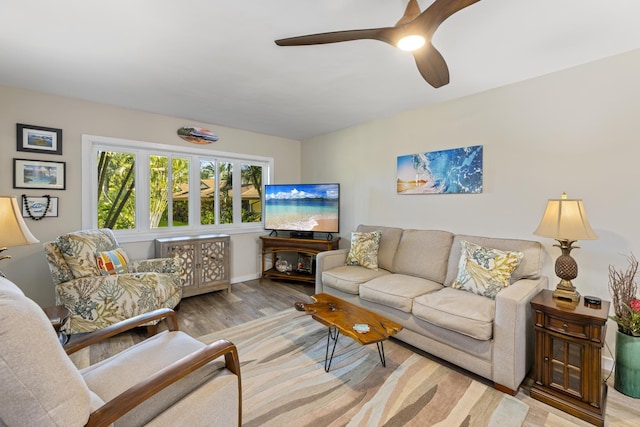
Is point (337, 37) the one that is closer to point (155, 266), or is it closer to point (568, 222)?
point (568, 222)

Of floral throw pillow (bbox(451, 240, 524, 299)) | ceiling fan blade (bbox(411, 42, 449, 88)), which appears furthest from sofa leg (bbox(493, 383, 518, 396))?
ceiling fan blade (bbox(411, 42, 449, 88))

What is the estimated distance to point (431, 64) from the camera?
69.7 inches

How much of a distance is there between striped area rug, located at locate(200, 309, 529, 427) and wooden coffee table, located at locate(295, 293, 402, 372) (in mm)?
152

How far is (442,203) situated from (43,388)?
329 centimetres

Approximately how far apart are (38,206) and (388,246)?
3.77m

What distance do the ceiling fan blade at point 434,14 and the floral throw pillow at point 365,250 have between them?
7.76ft

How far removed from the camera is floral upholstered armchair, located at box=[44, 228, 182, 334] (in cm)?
243

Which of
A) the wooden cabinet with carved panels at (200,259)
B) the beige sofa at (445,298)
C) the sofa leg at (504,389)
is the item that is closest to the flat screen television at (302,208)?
the beige sofa at (445,298)

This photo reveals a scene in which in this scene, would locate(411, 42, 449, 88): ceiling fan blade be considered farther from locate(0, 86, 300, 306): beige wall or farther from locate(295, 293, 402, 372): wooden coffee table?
locate(0, 86, 300, 306): beige wall

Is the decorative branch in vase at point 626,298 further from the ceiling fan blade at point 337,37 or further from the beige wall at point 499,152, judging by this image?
the ceiling fan blade at point 337,37

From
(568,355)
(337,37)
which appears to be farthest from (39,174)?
(568,355)

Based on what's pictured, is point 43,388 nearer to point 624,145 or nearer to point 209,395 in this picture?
point 209,395

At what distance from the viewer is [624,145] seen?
2129 mm

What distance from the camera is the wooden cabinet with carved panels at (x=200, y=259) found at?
11.5 ft
